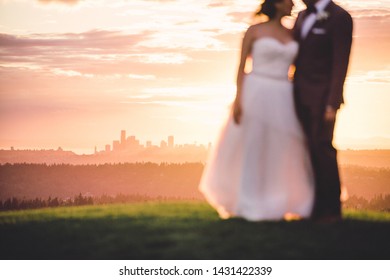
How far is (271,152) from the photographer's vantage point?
916 cm

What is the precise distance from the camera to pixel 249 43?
9016 millimetres

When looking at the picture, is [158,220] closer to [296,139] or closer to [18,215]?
[296,139]

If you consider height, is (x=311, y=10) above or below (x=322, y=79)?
above

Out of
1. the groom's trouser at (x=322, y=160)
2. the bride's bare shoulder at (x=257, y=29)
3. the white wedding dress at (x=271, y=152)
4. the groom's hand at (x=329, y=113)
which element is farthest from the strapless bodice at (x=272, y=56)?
the groom's hand at (x=329, y=113)

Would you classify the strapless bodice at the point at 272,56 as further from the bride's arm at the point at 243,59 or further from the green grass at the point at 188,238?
the green grass at the point at 188,238

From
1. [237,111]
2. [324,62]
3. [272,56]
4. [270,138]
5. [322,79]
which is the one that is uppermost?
[272,56]

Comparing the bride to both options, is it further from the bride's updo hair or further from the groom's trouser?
the groom's trouser

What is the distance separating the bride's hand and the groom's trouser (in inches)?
33.2

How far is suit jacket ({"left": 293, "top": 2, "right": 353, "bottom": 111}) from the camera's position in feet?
29.0

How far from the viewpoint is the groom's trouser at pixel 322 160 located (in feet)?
29.3

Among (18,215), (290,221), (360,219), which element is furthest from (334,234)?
(18,215)

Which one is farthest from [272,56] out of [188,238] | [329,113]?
[188,238]

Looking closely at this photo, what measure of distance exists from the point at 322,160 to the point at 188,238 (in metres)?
2.23

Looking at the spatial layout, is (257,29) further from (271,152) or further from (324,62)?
(271,152)
